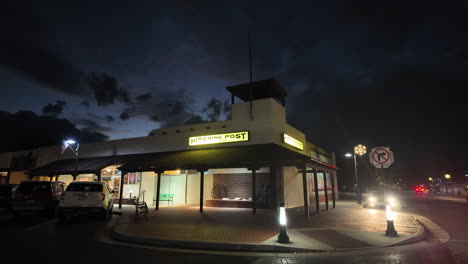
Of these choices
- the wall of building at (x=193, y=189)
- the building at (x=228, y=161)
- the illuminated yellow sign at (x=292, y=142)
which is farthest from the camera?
the wall of building at (x=193, y=189)

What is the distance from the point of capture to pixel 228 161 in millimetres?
14617

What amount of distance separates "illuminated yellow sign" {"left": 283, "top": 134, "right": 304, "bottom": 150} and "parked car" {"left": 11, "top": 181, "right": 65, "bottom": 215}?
1373 cm

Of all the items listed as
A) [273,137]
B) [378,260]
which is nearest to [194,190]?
[273,137]

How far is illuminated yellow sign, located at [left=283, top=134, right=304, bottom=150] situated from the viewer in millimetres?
17434

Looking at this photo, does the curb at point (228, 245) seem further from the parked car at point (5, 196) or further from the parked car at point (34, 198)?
the parked car at point (5, 196)

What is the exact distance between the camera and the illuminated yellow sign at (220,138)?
17094 millimetres

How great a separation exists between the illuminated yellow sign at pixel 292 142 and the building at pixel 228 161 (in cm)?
7

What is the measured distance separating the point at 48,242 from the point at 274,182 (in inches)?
503

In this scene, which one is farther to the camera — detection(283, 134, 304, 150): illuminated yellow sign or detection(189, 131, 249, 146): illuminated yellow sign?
detection(283, 134, 304, 150): illuminated yellow sign

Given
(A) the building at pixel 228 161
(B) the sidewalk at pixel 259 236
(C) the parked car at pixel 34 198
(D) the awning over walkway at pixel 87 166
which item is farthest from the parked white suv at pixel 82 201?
(D) the awning over walkway at pixel 87 166

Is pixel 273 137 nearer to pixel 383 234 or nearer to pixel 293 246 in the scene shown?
pixel 383 234

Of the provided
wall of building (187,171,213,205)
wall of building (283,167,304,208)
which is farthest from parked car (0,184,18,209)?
wall of building (283,167,304,208)

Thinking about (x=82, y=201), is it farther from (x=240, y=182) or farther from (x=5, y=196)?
(x=240, y=182)

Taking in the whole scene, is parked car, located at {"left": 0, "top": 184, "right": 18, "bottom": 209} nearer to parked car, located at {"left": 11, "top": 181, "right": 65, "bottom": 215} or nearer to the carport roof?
the carport roof
